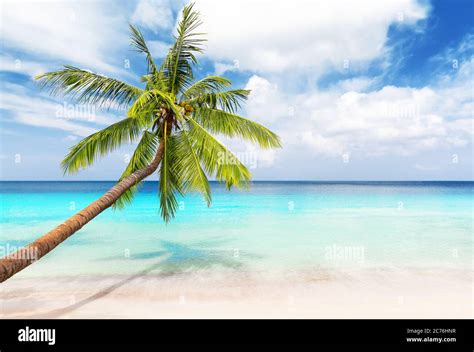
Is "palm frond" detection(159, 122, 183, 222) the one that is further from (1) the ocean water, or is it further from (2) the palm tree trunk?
(1) the ocean water

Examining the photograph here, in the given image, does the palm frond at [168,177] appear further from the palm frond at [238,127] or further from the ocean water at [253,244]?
the ocean water at [253,244]

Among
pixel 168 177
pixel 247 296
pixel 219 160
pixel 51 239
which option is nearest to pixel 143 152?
pixel 168 177

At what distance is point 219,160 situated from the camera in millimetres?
5234

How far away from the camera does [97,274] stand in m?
7.72

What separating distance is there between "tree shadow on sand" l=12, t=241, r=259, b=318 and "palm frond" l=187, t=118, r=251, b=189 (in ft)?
12.0

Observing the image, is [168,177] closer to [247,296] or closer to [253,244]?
[247,296]

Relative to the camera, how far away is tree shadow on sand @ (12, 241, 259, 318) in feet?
19.1

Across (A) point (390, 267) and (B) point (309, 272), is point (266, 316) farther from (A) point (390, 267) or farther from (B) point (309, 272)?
(A) point (390, 267)

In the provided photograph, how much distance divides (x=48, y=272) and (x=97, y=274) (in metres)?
1.38

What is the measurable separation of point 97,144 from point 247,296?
4.26m

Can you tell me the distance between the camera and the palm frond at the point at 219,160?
5121 millimetres

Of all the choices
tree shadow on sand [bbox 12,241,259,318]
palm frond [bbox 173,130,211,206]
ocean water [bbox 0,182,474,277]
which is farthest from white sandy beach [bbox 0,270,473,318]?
palm frond [bbox 173,130,211,206]

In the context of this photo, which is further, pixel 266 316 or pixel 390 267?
pixel 390 267
